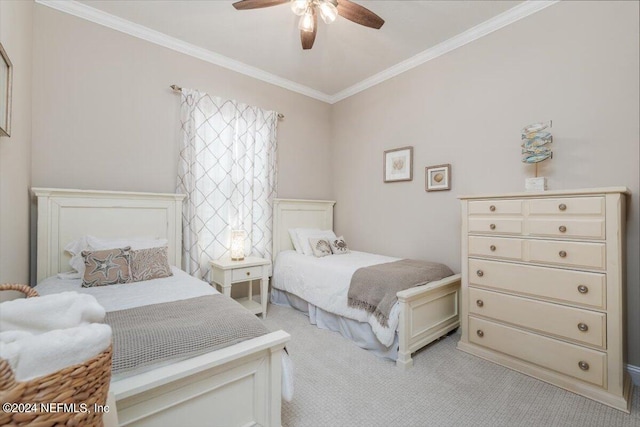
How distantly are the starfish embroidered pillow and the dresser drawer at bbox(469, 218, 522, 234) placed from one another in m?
2.58

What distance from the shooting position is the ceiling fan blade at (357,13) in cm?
186

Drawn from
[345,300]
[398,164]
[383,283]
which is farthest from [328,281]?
[398,164]

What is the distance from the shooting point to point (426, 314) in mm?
2307

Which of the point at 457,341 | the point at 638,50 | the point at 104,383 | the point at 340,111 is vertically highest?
the point at 340,111

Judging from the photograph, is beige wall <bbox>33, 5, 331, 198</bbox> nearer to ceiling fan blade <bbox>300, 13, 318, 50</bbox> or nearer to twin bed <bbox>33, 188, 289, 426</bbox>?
twin bed <bbox>33, 188, 289, 426</bbox>

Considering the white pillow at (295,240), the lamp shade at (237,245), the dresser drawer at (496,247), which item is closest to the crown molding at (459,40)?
the dresser drawer at (496,247)

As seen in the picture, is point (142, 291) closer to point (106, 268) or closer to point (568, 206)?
point (106, 268)

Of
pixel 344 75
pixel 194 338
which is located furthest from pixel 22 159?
pixel 344 75

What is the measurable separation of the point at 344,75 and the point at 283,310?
2.88 meters

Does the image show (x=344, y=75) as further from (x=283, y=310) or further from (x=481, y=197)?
(x=283, y=310)

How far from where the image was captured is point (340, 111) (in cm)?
407

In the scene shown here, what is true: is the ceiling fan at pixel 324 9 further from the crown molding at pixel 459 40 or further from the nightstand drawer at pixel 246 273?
the nightstand drawer at pixel 246 273

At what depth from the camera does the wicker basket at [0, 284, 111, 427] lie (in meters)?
0.46

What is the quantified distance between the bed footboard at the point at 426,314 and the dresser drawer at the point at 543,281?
11.3 inches
